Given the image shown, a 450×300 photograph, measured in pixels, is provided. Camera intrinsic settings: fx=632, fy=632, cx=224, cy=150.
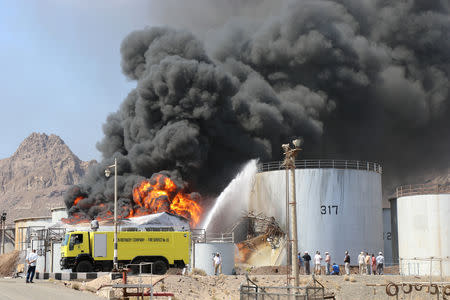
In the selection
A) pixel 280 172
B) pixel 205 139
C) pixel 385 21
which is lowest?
pixel 280 172

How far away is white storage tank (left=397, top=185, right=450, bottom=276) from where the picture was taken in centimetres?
4662

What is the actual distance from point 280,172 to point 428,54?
39915mm

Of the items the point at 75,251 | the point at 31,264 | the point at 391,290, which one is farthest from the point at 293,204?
the point at 75,251

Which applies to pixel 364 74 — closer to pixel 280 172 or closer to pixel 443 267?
pixel 280 172

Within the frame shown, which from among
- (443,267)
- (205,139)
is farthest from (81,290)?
(205,139)

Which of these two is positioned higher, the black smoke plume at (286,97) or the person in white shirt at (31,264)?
the black smoke plume at (286,97)

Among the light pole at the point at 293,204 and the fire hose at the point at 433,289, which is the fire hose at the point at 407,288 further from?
the light pole at the point at 293,204

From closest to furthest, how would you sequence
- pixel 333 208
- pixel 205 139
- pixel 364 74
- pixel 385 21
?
pixel 333 208 → pixel 205 139 → pixel 364 74 → pixel 385 21

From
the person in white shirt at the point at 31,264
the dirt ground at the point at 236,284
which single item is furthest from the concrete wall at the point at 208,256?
the person in white shirt at the point at 31,264

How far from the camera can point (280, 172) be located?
2116 inches

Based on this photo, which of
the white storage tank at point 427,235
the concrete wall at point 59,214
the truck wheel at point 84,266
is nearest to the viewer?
the truck wheel at point 84,266

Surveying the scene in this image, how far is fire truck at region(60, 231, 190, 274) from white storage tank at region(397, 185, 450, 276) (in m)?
17.5

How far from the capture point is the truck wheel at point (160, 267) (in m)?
39.0

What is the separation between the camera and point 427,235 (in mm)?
47281
